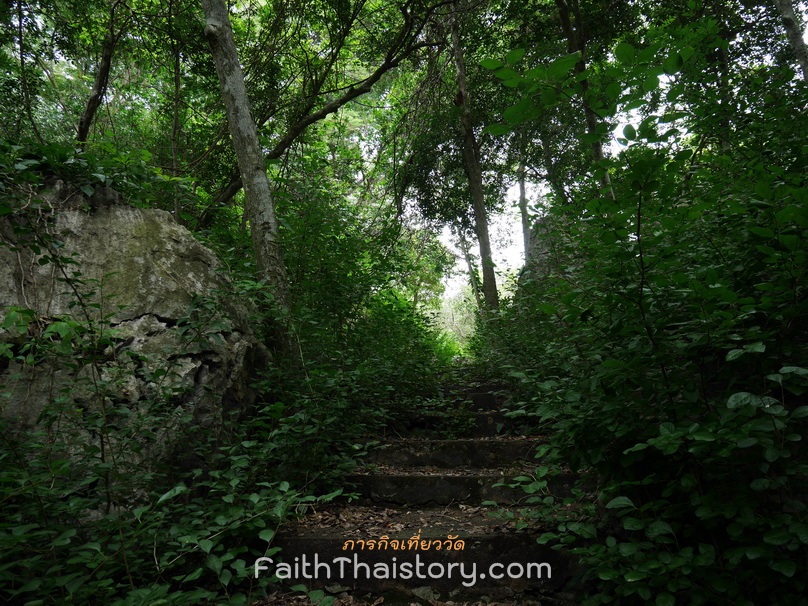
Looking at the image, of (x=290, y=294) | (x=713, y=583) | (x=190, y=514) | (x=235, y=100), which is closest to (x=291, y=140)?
(x=235, y=100)

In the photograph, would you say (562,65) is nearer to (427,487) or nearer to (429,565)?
(429,565)

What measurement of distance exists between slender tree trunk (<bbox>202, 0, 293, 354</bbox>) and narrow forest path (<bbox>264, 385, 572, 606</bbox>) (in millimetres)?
1761

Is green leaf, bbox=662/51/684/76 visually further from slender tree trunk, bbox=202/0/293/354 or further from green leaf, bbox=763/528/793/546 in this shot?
slender tree trunk, bbox=202/0/293/354

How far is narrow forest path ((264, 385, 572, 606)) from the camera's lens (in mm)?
2260

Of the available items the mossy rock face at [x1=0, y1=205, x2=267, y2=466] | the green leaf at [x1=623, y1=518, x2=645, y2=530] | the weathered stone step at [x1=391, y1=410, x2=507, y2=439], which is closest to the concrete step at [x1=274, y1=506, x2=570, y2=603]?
the green leaf at [x1=623, y1=518, x2=645, y2=530]

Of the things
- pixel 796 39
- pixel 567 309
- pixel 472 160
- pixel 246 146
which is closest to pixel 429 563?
pixel 567 309

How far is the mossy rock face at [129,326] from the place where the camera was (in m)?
2.23

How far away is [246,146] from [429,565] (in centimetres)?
355

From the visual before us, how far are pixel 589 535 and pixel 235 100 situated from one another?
13.7 ft

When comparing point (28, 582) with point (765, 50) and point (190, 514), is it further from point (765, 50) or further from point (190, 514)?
point (765, 50)

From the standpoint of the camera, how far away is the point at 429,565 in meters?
2.35

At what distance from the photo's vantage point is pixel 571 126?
808cm

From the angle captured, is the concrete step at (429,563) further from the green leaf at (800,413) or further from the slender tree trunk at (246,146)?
the slender tree trunk at (246,146)

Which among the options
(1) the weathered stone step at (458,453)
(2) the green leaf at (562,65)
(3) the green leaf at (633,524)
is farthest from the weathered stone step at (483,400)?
(2) the green leaf at (562,65)
